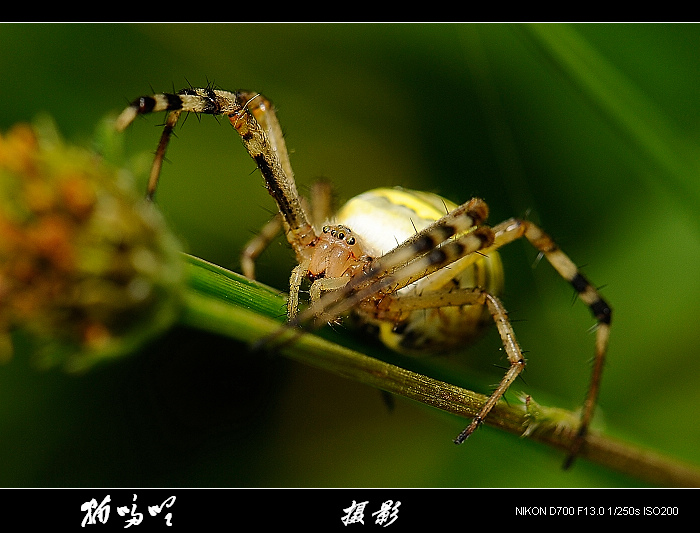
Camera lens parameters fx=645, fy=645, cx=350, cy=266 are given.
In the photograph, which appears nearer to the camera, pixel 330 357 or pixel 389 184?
pixel 330 357

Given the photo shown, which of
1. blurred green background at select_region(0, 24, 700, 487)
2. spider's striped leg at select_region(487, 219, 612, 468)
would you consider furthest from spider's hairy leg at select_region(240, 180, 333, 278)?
spider's striped leg at select_region(487, 219, 612, 468)

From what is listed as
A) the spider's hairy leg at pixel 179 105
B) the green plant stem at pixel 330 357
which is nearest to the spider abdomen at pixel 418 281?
the green plant stem at pixel 330 357

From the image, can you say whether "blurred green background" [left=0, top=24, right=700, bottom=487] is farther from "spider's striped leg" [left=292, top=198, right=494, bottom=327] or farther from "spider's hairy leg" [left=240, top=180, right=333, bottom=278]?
"spider's striped leg" [left=292, top=198, right=494, bottom=327]

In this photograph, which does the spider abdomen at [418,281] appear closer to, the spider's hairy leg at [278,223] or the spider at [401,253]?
the spider at [401,253]

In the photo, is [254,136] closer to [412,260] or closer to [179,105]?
[179,105]

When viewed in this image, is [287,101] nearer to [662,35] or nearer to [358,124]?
[358,124]

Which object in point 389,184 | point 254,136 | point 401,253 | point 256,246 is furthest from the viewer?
point 389,184

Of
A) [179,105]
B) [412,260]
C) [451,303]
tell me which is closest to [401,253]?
[412,260]
